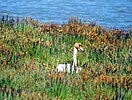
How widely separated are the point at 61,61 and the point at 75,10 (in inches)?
752

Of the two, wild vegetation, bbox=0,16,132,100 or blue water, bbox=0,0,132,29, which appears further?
blue water, bbox=0,0,132,29

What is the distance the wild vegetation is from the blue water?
402 inches

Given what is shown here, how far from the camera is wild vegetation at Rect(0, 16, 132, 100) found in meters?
9.02

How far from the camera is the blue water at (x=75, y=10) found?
27672mm

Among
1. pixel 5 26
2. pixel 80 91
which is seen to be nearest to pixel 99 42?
pixel 5 26

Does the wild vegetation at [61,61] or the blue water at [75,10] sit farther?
the blue water at [75,10]

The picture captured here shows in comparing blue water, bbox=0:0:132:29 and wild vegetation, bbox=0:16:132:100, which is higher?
wild vegetation, bbox=0:16:132:100

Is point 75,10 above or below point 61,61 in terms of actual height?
below

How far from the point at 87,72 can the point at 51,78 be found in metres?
1.01

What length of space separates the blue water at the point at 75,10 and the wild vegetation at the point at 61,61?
33.5ft

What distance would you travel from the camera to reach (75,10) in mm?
31812

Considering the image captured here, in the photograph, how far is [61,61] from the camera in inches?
509

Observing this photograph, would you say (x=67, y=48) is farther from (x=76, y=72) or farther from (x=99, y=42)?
(x=76, y=72)

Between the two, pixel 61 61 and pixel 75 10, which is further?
pixel 75 10
